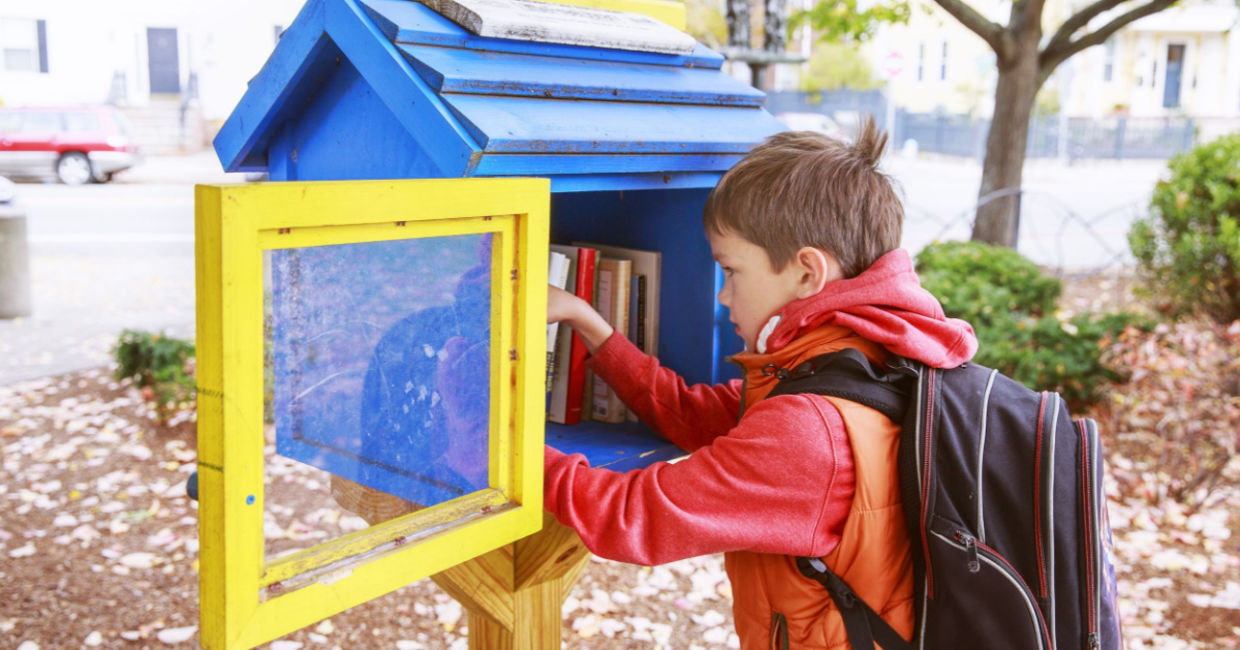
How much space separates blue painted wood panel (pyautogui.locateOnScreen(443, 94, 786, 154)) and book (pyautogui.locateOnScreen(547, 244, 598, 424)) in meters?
0.37

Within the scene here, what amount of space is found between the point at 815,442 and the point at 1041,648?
0.44m

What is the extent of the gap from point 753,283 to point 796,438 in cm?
34

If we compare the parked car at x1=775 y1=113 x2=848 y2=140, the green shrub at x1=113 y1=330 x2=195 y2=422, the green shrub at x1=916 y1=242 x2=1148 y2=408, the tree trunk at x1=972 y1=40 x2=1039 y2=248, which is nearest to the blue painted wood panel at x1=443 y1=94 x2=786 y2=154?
the green shrub at x1=916 y1=242 x2=1148 y2=408

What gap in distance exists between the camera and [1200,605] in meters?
3.61

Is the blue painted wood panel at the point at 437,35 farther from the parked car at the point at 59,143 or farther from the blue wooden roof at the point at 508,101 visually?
the parked car at the point at 59,143

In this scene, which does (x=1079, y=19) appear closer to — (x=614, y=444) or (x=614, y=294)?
(x=614, y=294)

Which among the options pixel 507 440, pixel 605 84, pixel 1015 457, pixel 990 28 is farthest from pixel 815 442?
pixel 990 28

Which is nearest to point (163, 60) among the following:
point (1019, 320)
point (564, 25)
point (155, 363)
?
point (155, 363)

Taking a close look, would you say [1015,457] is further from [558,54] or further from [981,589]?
[558,54]

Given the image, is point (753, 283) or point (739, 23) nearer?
point (753, 283)

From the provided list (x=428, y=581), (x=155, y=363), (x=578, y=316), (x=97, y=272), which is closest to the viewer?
(x=578, y=316)

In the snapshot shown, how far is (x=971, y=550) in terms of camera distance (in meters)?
1.42

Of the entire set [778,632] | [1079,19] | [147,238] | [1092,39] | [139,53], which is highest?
[139,53]

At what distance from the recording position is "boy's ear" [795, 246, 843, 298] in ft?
5.24
